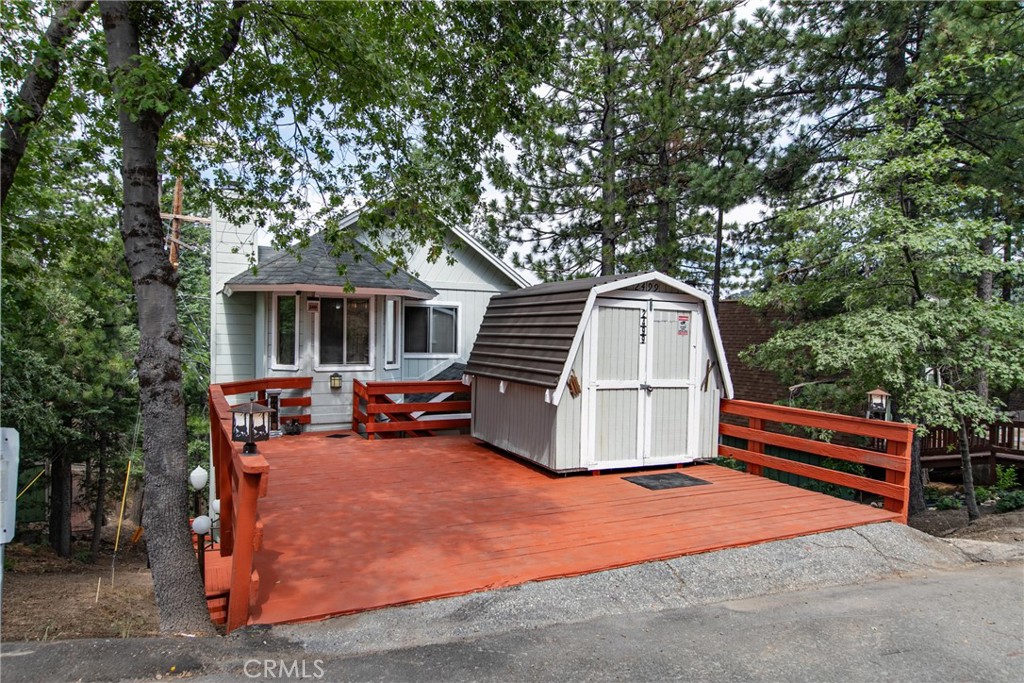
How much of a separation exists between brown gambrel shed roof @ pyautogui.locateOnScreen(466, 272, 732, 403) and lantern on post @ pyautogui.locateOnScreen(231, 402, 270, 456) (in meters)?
2.91

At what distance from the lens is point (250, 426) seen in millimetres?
3812

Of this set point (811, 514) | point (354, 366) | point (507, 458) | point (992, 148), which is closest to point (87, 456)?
point (354, 366)

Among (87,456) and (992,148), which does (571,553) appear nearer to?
(992,148)

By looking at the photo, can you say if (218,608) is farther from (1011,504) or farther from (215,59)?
(1011,504)

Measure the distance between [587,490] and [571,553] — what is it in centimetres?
175

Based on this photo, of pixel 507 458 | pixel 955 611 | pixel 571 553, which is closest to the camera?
pixel 955 611

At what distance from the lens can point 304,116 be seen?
5.62m

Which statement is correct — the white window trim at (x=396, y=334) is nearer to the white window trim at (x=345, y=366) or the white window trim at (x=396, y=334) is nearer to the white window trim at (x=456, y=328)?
the white window trim at (x=345, y=366)

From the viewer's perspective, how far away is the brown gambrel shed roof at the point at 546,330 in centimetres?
627

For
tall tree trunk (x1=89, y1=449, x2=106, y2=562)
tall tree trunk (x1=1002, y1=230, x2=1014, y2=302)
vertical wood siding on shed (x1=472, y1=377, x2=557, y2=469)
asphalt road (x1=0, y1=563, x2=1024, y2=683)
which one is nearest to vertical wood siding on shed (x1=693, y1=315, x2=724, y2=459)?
vertical wood siding on shed (x1=472, y1=377, x2=557, y2=469)

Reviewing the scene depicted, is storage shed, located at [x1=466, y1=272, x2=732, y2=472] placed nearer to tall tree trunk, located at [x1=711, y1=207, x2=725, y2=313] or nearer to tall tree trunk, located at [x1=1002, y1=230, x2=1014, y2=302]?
tall tree trunk, located at [x1=1002, y1=230, x2=1014, y2=302]

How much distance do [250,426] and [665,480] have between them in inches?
171

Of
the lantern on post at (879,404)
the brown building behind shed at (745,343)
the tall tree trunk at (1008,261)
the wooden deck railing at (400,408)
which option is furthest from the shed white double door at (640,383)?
the brown building behind shed at (745,343)

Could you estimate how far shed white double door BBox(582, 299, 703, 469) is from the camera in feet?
21.3
